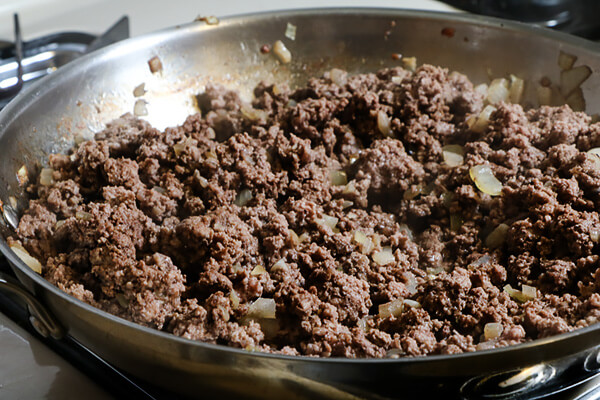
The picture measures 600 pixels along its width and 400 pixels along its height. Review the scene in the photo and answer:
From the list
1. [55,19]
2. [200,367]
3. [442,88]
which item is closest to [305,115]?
[442,88]

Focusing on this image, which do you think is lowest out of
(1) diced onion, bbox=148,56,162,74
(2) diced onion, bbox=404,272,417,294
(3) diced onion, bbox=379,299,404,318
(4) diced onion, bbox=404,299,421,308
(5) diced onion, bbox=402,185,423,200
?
(2) diced onion, bbox=404,272,417,294

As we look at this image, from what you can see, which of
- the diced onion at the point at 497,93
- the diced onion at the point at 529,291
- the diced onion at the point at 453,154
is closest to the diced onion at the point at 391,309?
the diced onion at the point at 529,291

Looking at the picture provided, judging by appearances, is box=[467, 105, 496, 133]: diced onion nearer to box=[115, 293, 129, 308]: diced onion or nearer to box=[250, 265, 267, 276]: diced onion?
box=[250, 265, 267, 276]: diced onion

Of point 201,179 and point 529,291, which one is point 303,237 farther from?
point 529,291

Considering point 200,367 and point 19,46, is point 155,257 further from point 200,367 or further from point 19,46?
point 19,46

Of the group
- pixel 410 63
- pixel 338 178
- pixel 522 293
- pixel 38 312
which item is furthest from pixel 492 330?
pixel 410 63

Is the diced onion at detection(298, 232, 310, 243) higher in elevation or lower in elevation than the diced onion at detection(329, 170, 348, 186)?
lower

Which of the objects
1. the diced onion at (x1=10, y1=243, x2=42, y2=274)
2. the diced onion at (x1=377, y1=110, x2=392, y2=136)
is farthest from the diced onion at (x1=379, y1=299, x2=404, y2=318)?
the diced onion at (x1=10, y1=243, x2=42, y2=274)
